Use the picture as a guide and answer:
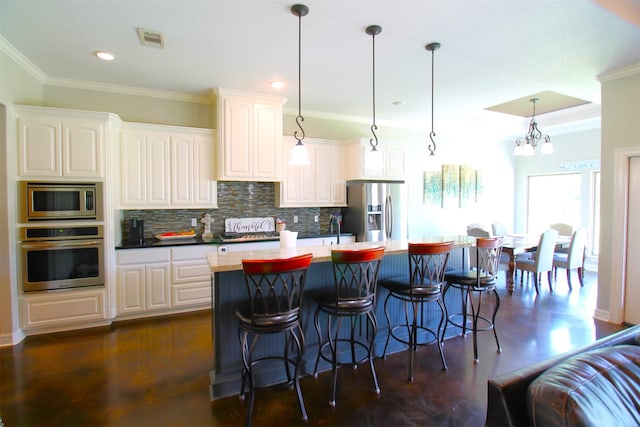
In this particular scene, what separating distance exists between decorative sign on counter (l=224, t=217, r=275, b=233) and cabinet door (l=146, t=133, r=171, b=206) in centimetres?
89

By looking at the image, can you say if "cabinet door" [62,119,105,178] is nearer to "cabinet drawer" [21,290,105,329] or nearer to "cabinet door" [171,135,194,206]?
"cabinet door" [171,135,194,206]

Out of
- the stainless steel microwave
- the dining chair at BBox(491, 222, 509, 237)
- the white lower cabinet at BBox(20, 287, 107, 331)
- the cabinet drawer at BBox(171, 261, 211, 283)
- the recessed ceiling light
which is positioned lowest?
the white lower cabinet at BBox(20, 287, 107, 331)

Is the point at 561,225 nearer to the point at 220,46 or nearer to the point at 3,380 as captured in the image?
the point at 220,46

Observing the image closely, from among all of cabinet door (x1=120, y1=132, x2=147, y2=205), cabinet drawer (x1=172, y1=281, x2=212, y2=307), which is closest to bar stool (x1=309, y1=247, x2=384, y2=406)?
cabinet drawer (x1=172, y1=281, x2=212, y2=307)

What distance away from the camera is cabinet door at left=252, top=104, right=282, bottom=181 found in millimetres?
4285

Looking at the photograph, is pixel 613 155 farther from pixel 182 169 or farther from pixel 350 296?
pixel 182 169

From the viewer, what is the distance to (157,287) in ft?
12.4

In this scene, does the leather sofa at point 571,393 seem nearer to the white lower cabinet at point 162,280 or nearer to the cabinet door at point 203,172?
the white lower cabinet at point 162,280

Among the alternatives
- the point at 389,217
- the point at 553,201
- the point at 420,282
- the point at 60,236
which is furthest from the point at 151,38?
the point at 553,201

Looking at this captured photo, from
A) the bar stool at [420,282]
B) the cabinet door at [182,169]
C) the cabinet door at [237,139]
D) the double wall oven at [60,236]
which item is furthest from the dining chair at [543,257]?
the double wall oven at [60,236]

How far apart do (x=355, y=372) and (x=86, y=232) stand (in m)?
3.08

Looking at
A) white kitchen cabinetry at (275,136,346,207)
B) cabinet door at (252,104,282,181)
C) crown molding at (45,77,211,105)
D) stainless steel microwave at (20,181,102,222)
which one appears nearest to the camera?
stainless steel microwave at (20,181,102,222)

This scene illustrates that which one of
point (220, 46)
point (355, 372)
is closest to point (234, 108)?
point (220, 46)

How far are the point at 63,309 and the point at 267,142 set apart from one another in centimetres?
297
